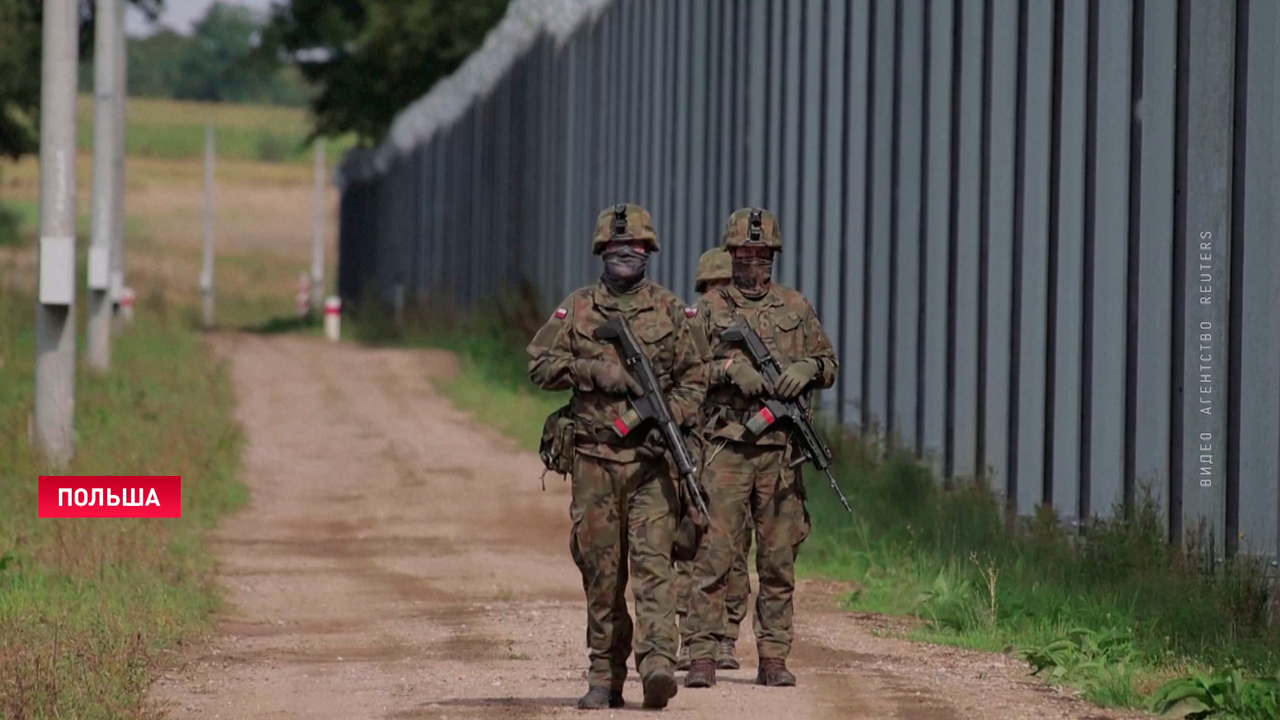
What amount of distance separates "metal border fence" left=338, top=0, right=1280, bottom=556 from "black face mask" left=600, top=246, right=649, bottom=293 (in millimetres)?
3869

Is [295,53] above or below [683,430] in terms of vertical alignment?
above

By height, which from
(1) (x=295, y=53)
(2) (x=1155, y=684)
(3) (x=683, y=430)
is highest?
(1) (x=295, y=53)

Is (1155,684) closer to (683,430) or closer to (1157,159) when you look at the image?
(683,430)

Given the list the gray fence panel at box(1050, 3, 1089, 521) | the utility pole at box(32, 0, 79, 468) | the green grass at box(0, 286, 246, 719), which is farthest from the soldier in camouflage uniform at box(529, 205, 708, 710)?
the utility pole at box(32, 0, 79, 468)

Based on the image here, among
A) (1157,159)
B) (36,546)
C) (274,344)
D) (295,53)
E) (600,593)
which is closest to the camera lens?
(600,593)

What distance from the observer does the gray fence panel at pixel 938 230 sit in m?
16.3

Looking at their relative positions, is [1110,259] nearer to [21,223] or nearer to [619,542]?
[619,542]

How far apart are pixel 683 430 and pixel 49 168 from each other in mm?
9565

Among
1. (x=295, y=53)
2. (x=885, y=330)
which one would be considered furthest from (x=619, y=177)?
(x=295, y=53)

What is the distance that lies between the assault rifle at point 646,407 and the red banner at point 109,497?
7.12m

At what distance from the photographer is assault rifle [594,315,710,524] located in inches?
355

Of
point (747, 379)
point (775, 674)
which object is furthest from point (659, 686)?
point (747, 379)

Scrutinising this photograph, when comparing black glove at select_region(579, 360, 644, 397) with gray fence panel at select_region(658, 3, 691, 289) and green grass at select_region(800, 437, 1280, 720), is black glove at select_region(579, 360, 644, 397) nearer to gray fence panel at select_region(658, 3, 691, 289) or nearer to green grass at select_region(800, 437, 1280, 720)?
green grass at select_region(800, 437, 1280, 720)

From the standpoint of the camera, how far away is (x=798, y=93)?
19.9m
